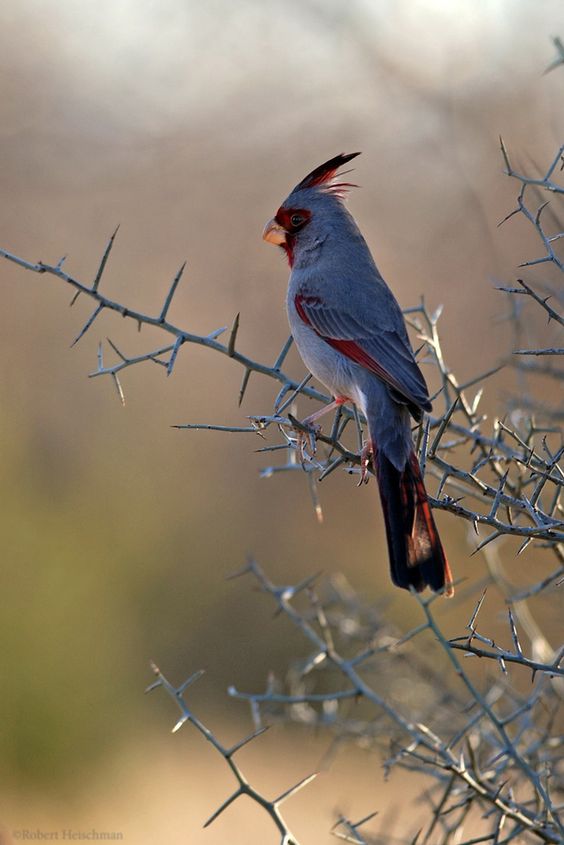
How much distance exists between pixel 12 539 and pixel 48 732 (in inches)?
56.6

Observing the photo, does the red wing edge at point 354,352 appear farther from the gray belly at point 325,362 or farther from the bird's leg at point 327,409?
the bird's leg at point 327,409

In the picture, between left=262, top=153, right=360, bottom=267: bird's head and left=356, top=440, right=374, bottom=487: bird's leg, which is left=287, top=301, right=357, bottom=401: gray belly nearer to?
left=356, top=440, right=374, bottom=487: bird's leg

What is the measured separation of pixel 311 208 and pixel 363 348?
0.93 metres

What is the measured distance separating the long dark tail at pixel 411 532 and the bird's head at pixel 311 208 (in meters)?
1.49

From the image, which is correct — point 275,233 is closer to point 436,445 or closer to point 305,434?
point 305,434

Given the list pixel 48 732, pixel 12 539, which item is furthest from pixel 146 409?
pixel 48 732

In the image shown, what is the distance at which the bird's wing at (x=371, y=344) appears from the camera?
3497mm

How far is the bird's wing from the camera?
3497 mm

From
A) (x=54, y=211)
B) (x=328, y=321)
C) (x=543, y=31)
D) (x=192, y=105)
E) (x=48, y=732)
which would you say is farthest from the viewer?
(x=192, y=105)

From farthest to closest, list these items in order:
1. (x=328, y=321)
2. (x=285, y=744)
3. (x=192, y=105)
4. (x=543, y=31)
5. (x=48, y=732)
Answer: (x=192, y=105) → (x=543, y=31) → (x=285, y=744) → (x=48, y=732) → (x=328, y=321)

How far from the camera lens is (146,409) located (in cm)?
979

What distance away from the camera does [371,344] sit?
12.4 feet

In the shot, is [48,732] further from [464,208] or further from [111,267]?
[464,208]

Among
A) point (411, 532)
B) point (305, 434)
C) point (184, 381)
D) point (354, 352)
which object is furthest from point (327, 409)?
point (184, 381)
